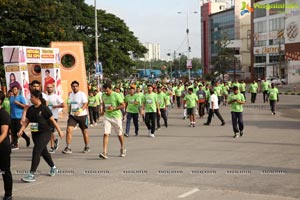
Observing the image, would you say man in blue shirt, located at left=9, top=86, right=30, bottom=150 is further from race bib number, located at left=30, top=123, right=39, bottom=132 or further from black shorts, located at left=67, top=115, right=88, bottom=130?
race bib number, located at left=30, top=123, right=39, bottom=132

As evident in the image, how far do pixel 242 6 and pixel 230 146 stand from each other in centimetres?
8726

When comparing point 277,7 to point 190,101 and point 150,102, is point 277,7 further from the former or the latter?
point 150,102

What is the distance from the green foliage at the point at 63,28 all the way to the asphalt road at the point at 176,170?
1717cm

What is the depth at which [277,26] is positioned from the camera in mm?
77875

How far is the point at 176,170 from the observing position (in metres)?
9.38

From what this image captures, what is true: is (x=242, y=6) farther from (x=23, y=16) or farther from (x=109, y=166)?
(x=109, y=166)

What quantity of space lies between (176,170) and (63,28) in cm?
2557

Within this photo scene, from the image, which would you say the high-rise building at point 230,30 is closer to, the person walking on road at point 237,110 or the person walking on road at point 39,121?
the person walking on road at point 237,110

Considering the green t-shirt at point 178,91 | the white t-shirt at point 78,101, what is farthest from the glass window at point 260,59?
the white t-shirt at point 78,101

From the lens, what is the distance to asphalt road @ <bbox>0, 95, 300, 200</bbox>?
7.54 meters

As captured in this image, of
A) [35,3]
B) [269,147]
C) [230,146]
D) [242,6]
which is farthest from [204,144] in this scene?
[242,6]

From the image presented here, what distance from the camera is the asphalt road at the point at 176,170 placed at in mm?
7535

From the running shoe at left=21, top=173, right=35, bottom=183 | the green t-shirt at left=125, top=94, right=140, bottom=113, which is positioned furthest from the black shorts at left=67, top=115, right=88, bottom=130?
the green t-shirt at left=125, top=94, right=140, bottom=113

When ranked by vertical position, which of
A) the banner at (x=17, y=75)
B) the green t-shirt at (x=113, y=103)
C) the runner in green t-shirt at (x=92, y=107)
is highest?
the banner at (x=17, y=75)
